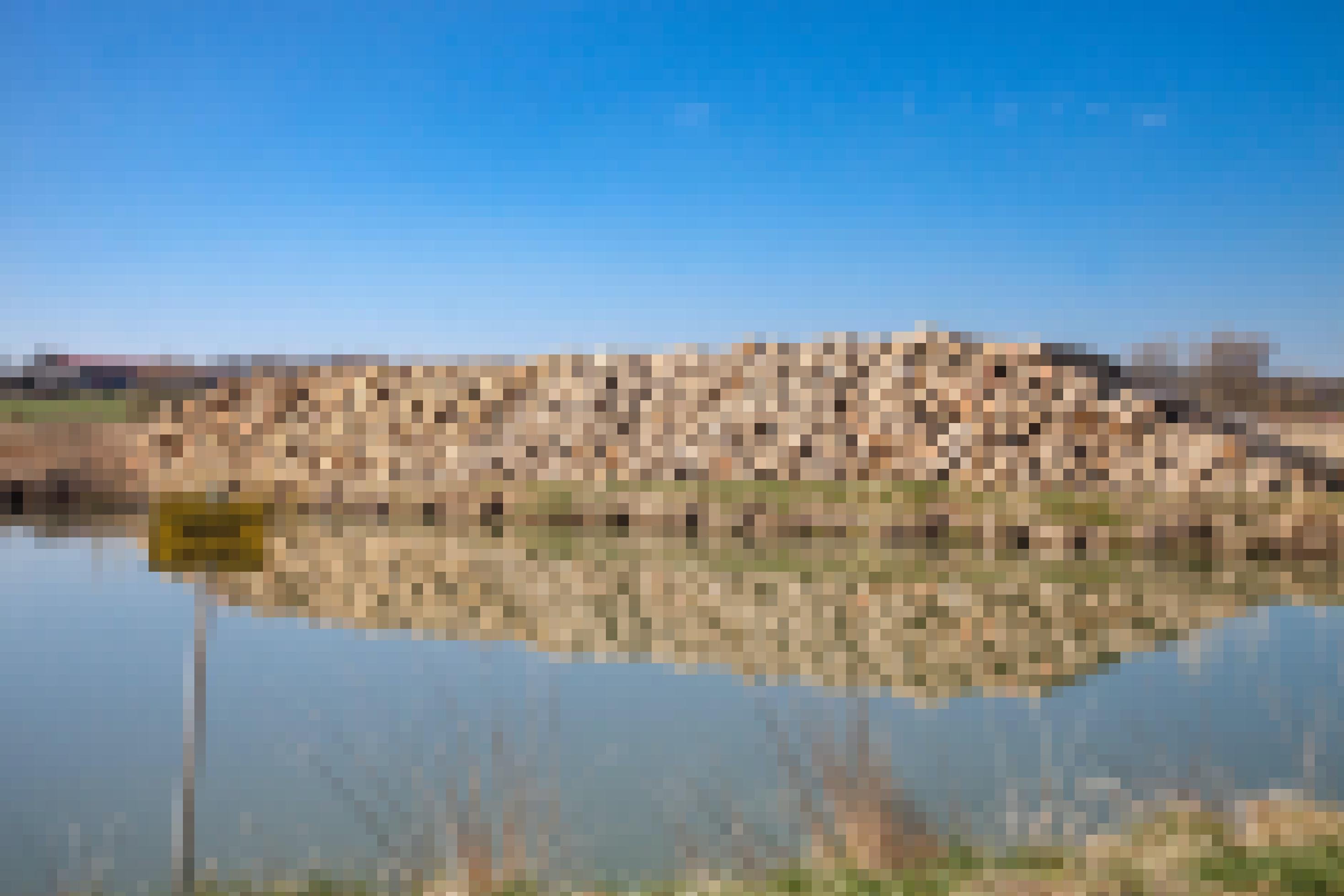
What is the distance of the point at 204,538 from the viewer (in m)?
5.46

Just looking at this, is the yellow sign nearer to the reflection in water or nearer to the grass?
the reflection in water

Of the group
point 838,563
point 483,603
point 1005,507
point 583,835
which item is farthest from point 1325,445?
point 583,835

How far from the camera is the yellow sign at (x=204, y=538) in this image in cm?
539

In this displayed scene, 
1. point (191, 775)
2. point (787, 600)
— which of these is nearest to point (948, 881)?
point (191, 775)

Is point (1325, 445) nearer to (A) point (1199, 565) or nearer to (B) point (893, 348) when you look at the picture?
(B) point (893, 348)

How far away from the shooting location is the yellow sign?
539 cm

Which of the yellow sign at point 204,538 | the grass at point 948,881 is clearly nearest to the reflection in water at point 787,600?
the yellow sign at point 204,538

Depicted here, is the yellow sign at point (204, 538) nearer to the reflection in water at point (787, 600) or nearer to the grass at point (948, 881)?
the reflection in water at point (787, 600)

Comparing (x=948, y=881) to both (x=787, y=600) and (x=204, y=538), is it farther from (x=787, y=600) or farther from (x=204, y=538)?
(x=787, y=600)

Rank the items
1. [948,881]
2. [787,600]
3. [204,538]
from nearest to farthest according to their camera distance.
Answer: [948,881] → [204,538] → [787,600]

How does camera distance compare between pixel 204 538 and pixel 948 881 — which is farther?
pixel 204 538

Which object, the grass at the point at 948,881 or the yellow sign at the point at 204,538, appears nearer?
the grass at the point at 948,881

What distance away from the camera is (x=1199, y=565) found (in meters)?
15.1

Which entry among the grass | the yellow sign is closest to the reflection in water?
the yellow sign
